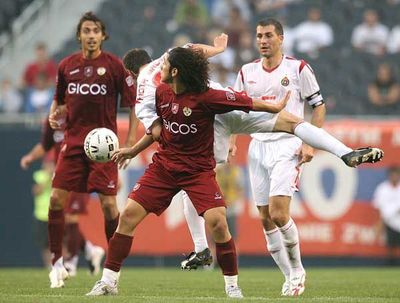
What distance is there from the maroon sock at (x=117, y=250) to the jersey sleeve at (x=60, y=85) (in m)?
2.52

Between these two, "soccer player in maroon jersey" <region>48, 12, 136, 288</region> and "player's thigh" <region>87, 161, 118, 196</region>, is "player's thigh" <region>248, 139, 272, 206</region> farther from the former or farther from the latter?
"player's thigh" <region>87, 161, 118, 196</region>

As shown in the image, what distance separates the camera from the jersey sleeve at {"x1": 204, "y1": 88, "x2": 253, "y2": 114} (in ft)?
29.4

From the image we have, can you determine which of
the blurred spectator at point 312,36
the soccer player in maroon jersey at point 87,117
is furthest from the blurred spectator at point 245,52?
the soccer player in maroon jersey at point 87,117

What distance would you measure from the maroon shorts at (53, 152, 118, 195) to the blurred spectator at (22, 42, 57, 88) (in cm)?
830

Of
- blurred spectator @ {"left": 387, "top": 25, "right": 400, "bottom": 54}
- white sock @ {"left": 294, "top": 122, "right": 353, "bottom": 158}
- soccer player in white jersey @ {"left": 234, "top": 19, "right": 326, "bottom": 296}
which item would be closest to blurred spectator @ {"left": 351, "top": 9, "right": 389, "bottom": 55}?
blurred spectator @ {"left": 387, "top": 25, "right": 400, "bottom": 54}

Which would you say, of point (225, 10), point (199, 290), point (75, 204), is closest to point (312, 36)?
point (225, 10)

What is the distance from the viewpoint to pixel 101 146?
386 inches

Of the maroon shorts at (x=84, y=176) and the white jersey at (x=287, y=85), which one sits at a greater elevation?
the white jersey at (x=287, y=85)

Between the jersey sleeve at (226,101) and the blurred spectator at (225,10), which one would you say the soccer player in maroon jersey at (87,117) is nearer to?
the jersey sleeve at (226,101)

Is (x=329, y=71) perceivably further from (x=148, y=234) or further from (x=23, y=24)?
(x=23, y=24)

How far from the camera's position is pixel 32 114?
725 inches

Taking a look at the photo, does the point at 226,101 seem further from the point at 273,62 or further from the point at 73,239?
the point at 73,239

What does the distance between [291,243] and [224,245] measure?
4.85ft

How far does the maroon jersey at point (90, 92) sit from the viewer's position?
10.9 meters
